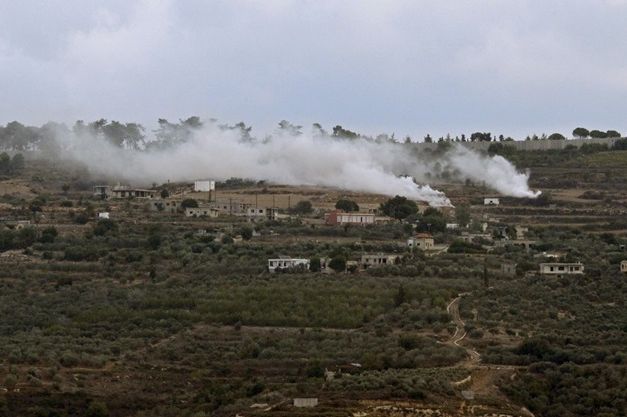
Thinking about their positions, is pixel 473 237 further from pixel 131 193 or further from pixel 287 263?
pixel 131 193

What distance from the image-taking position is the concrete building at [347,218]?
7944 cm

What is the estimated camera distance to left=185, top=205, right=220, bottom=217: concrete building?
274 feet

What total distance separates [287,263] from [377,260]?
402cm

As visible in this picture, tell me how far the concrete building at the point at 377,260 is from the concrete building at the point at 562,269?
21.8 feet

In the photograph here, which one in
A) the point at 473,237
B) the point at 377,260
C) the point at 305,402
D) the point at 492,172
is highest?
the point at 492,172

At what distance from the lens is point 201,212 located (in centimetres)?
8388

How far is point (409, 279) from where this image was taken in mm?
60938

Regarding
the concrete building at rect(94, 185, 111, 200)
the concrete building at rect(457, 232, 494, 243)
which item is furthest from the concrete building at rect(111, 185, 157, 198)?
the concrete building at rect(457, 232, 494, 243)

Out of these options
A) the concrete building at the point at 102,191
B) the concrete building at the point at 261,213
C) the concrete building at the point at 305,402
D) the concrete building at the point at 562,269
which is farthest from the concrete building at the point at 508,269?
the concrete building at the point at 102,191

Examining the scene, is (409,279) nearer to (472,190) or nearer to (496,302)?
(496,302)

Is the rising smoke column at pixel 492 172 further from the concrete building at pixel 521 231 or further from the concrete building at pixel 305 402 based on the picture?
the concrete building at pixel 305 402

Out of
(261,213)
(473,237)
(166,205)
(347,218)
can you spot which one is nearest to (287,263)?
(473,237)

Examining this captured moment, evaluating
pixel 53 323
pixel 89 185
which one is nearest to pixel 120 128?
pixel 89 185

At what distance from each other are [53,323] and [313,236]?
2094cm
